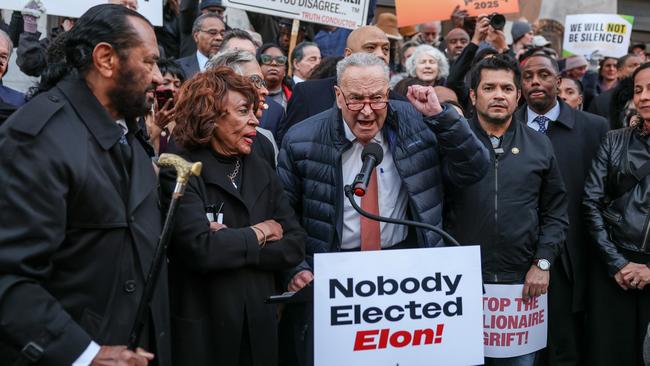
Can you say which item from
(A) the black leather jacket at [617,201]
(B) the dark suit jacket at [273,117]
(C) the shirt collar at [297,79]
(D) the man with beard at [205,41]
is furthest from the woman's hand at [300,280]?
(C) the shirt collar at [297,79]

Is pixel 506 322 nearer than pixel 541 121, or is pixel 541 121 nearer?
pixel 506 322

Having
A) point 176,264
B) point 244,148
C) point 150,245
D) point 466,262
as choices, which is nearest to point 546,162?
point 466,262

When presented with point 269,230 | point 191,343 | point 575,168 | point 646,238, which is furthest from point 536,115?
point 191,343

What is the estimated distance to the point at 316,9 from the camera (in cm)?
739

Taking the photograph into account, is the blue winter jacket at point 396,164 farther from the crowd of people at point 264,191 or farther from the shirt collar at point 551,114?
the shirt collar at point 551,114

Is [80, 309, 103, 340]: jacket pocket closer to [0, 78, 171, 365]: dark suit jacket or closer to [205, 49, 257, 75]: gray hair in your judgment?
[0, 78, 171, 365]: dark suit jacket

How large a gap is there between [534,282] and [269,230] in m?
1.89

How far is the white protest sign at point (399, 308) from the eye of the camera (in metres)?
3.00

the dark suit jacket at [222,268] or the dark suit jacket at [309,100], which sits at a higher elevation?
the dark suit jacket at [309,100]

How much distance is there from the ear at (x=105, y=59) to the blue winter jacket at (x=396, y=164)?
152cm

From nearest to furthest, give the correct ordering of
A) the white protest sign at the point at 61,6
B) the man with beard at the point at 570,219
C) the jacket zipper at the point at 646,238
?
1. the jacket zipper at the point at 646,238
2. the man with beard at the point at 570,219
3. the white protest sign at the point at 61,6

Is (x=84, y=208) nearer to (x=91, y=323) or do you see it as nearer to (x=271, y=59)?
(x=91, y=323)

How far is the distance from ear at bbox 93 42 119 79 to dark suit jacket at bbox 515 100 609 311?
346cm

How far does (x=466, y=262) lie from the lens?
3193 millimetres
